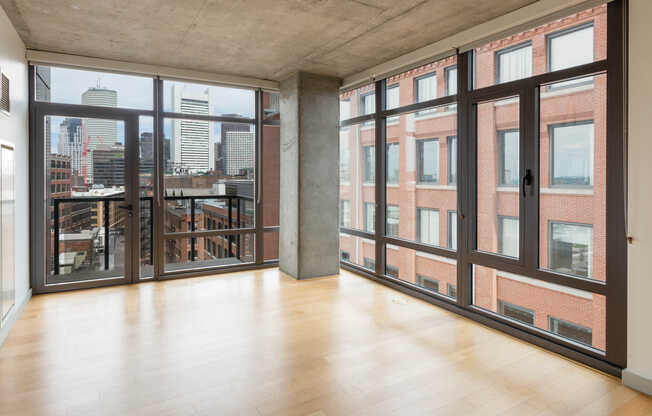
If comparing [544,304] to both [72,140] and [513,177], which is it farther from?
[72,140]

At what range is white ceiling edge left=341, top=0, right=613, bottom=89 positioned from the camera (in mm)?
3012

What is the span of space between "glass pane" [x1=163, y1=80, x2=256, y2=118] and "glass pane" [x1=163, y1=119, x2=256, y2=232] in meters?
0.16

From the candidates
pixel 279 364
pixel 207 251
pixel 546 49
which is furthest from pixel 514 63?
pixel 207 251

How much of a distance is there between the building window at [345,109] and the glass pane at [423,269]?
1977 mm

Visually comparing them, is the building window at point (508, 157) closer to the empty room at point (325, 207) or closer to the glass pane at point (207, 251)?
the empty room at point (325, 207)

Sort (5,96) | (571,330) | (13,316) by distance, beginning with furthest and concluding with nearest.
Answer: (13,316)
(5,96)
(571,330)

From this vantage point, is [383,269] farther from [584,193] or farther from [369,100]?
[584,193]

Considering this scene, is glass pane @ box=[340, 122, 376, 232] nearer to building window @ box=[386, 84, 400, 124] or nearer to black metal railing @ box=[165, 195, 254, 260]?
building window @ box=[386, 84, 400, 124]

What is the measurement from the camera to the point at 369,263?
5.50 metres

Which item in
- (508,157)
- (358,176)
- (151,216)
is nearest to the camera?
(508,157)

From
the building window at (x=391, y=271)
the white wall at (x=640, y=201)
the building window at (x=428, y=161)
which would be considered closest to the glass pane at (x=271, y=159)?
the building window at (x=391, y=271)

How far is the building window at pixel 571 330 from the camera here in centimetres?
309

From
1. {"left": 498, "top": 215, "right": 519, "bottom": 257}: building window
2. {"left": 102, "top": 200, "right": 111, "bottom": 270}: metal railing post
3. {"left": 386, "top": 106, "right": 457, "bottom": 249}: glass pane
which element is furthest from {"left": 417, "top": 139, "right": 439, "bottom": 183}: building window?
{"left": 102, "top": 200, "right": 111, "bottom": 270}: metal railing post

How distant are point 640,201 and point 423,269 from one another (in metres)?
2.35
